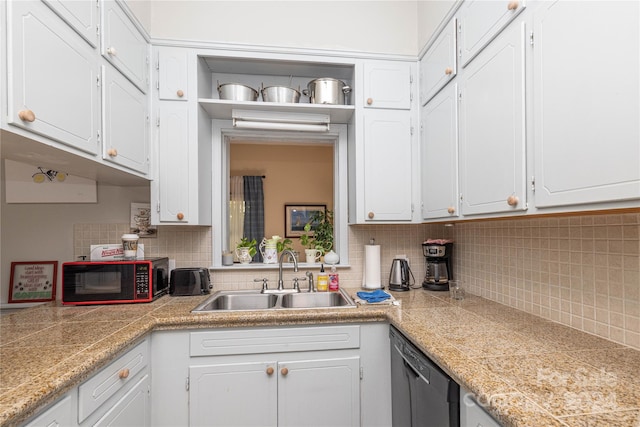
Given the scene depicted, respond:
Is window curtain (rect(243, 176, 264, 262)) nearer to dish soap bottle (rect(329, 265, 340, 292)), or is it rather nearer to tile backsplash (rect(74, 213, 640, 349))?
tile backsplash (rect(74, 213, 640, 349))

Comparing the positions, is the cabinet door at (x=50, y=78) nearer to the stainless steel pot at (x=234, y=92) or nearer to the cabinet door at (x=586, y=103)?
the stainless steel pot at (x=234, y=92)

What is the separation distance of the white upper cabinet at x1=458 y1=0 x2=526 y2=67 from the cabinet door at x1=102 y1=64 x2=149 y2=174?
5.66 feet

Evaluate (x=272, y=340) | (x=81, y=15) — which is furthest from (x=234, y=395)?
(x=81, y=15)

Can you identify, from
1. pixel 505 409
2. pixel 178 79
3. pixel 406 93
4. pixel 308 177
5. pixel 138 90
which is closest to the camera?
pixel 505 409

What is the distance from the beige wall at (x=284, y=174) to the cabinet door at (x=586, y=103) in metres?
2.95

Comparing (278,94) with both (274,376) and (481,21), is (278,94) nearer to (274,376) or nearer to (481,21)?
(481,21)

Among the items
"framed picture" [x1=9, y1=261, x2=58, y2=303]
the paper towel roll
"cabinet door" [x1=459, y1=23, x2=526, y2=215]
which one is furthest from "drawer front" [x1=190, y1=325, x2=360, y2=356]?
"framed picture" [x1=9, y1=261, x2=58, y2=303]

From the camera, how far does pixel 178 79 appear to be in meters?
1.93

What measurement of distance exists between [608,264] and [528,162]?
477 millimetres

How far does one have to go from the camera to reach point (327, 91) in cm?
207

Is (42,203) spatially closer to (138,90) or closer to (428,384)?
(138,90)

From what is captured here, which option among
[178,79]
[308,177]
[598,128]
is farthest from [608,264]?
[308,177]

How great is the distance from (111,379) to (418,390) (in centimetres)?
120

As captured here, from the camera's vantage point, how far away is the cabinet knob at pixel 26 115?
1.00m
